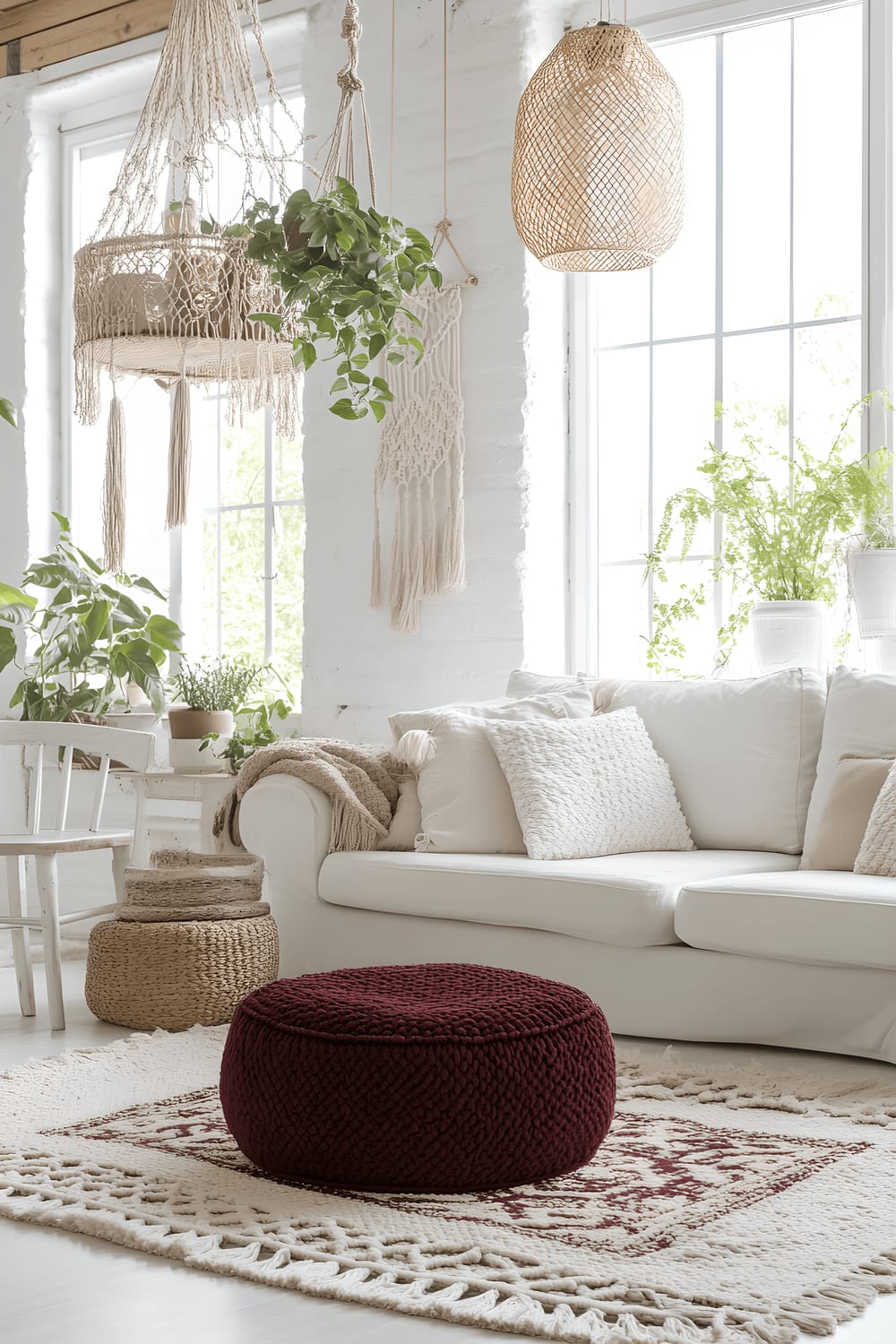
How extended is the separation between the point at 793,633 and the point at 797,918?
1.14 metres

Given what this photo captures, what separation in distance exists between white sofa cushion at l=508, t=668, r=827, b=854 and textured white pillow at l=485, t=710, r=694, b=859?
7 centimetres

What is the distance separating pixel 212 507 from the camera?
17.7ft

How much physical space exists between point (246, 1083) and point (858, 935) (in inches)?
48.8

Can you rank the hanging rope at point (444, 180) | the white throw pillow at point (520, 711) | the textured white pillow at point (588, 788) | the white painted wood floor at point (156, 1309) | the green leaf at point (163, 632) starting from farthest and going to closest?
the green leaf at point (163, 632) → the hanging rope at point (444, 180) → the white throw pillow at point (520, 711) → the textured white pillow at point (588, 788) → the white painted wood floor at point (156, 1309)

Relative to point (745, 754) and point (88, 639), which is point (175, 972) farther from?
point (88, 639)

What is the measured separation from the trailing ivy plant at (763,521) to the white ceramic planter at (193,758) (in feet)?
4.52

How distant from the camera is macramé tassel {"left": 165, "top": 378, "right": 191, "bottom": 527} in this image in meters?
3.79

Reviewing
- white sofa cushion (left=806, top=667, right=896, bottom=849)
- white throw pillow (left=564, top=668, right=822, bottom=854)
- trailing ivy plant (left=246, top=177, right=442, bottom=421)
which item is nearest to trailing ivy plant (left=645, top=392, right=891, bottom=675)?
white throw pillow (left=564, top=668, right=822, bottom=854)

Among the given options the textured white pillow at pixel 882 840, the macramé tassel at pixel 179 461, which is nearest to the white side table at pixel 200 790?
the macramé tassel at pixel 179 461

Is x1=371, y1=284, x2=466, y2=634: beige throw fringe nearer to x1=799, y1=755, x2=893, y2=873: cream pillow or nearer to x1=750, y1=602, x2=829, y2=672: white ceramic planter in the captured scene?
x1=750, y1=602, x2=829, y2=672: white ceramic planter

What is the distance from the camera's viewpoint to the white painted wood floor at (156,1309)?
5.57 feet

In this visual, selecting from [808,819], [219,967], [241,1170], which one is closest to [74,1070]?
[219,967]

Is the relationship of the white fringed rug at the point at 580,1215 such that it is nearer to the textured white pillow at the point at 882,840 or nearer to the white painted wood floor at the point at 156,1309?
the white painted wood floor at the point at 156,1309

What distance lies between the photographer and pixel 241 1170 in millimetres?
2275
